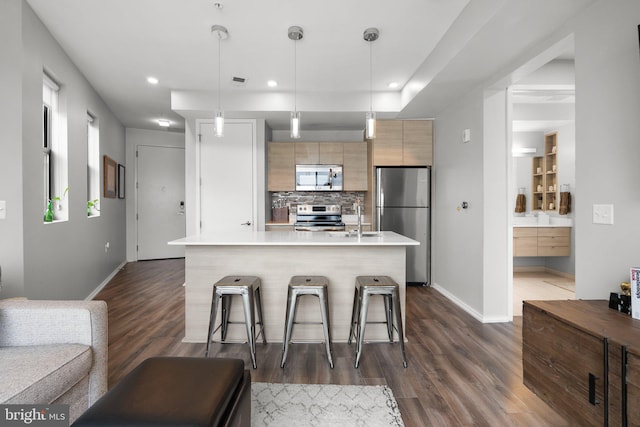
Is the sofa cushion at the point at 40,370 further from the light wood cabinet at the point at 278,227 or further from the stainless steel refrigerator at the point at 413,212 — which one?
the stainless steel refrigerator at the point at 413,212

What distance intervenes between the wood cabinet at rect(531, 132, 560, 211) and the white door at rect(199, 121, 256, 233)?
4.67 metres

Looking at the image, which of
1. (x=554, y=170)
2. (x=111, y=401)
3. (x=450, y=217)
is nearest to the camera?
(x=111, y=401)

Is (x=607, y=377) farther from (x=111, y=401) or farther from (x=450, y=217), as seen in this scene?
(x=450, y=217)

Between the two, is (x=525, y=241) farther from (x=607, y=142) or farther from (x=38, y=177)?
(x=38, y=177)

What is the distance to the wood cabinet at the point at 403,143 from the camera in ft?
15.1

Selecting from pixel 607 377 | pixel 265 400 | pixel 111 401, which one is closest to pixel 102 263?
pixel 265 400

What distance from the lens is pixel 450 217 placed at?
406cm

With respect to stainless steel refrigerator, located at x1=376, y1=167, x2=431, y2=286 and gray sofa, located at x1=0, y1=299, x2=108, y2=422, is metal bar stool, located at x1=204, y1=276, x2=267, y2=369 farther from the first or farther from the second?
stainless steel refrigerator, located at x1=376, y1=167, x2=431, y2=286

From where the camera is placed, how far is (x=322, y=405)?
72.7 inches

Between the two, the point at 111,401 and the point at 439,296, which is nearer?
the point at 111,401

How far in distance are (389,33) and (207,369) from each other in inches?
115

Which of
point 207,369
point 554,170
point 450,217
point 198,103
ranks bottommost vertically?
point 207,369

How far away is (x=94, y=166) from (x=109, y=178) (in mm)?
535

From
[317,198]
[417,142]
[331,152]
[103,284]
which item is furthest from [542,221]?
[103,284]
